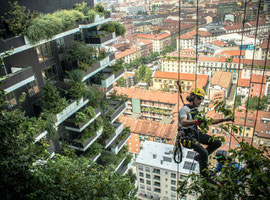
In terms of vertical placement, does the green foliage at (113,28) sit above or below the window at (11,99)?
above

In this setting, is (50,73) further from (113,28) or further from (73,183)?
(73,183)

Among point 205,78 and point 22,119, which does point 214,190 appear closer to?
point 22,119

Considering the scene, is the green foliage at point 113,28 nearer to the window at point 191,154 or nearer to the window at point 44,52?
the window at point 44,52

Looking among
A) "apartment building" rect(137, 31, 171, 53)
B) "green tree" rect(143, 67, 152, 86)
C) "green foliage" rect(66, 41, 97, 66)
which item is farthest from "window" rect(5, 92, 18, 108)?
"apartment building" rect(137, 31, 171, 53)

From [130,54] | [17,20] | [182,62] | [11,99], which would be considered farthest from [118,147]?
[130,54]

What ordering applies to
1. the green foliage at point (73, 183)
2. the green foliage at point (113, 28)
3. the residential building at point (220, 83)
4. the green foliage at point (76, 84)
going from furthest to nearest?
the residential building at point (220, 83) → the green foliage at point (113, 28) → the green foliage at point (76, 84) → the green foliage at point (73, 183)

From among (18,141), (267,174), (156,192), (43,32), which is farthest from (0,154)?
(156,192)

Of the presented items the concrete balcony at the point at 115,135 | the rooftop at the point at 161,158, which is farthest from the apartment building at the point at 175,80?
the concrete balcony at the point at 115,135
